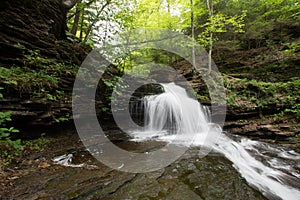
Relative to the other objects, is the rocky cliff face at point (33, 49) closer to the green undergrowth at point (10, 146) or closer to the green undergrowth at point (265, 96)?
the green undergrowth at point (10, 146)

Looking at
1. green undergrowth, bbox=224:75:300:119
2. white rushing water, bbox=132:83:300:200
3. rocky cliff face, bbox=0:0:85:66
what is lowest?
white rushing water, bbox=132:83:300:200

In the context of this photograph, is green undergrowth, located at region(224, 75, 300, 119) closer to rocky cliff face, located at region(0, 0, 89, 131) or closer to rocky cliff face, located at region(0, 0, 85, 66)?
rocky cliff face, located at region(0, 0, 89, 131)

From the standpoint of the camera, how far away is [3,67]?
4.18 meters

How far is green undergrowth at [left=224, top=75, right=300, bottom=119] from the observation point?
23.3ft

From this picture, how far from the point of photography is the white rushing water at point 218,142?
10.8ft

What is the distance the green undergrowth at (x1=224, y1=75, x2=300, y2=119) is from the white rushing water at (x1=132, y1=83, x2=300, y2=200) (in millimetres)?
1869

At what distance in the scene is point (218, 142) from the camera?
5.46m

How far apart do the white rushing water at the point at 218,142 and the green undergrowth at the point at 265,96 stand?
1.87 metres

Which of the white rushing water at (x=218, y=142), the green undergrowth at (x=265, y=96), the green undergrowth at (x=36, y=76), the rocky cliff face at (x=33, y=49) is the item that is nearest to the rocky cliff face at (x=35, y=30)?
the rocky cliff face at (x=33, y=49)

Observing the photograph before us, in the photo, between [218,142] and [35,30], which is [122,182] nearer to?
[218,142]

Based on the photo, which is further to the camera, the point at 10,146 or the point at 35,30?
the point at 35,30

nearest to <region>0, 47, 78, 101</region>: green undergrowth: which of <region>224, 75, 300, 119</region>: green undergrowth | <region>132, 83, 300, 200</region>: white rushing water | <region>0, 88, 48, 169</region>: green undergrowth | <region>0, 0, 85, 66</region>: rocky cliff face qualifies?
<region>0, 0, 85, 66</region>: rocky cliff face

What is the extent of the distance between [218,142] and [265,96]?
4.38 meters

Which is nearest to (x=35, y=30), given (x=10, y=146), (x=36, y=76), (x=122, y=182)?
(x=36, y=76)
